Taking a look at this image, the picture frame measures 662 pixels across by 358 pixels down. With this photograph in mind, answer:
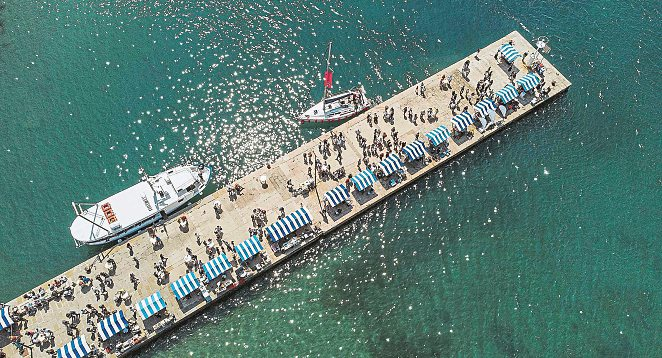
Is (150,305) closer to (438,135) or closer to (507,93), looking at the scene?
(438,135)

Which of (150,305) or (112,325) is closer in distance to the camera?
(112,325)

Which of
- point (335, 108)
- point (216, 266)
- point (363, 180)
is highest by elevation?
point (335, 108)

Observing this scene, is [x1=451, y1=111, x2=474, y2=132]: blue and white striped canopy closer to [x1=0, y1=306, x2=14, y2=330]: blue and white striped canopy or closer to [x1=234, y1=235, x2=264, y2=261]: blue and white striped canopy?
[x1=234, y1=235, x2=264, y2=261]: blue and white striped canopy

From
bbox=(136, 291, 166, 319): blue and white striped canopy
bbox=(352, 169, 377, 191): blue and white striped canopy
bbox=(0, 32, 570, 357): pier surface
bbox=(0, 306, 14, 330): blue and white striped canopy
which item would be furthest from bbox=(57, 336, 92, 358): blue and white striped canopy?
bbox=(352, 169, 377, 191): blue and white striped canopy

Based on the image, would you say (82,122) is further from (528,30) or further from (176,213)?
(528,30)

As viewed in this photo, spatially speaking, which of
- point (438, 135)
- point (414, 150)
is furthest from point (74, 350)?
point (438, 135)

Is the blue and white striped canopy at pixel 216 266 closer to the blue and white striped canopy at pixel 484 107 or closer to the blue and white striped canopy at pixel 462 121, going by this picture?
the blue and white striped canopy at pixel 462 121

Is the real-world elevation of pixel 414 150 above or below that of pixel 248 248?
above

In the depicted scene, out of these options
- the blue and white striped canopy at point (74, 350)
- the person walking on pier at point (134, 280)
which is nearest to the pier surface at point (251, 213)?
the person walking on pier at point (134, 280)
